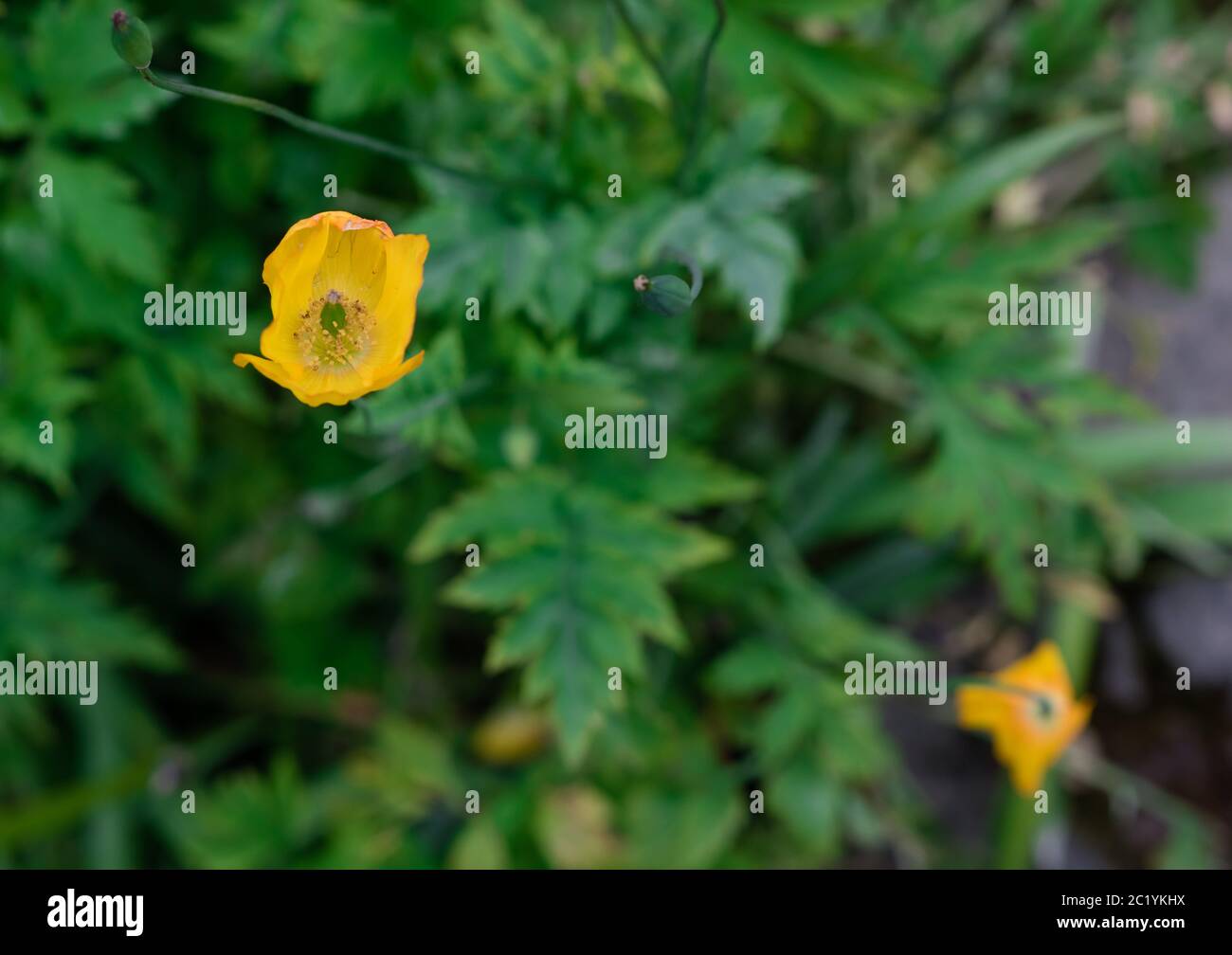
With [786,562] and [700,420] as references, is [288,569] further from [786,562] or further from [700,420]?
[786,562]

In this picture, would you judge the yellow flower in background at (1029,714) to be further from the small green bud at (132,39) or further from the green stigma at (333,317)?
the small green bud at (132,39)

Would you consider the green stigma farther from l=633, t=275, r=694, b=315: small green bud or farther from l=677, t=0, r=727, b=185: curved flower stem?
l=677, t=0, r=727, b=185: curved flower stem

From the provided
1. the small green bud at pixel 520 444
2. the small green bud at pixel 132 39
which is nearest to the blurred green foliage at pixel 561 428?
the small green bud at pixel 520 444

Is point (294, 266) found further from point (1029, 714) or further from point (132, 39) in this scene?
point (1029, 714)

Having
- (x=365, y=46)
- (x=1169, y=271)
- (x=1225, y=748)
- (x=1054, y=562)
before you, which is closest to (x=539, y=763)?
(x=1054, y=562)

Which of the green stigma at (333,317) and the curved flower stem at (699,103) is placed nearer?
the green stigma at (333,317)

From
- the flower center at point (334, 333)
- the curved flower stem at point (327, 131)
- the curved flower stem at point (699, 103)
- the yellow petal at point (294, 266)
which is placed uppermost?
the curved flower stem at point (699, 103)
